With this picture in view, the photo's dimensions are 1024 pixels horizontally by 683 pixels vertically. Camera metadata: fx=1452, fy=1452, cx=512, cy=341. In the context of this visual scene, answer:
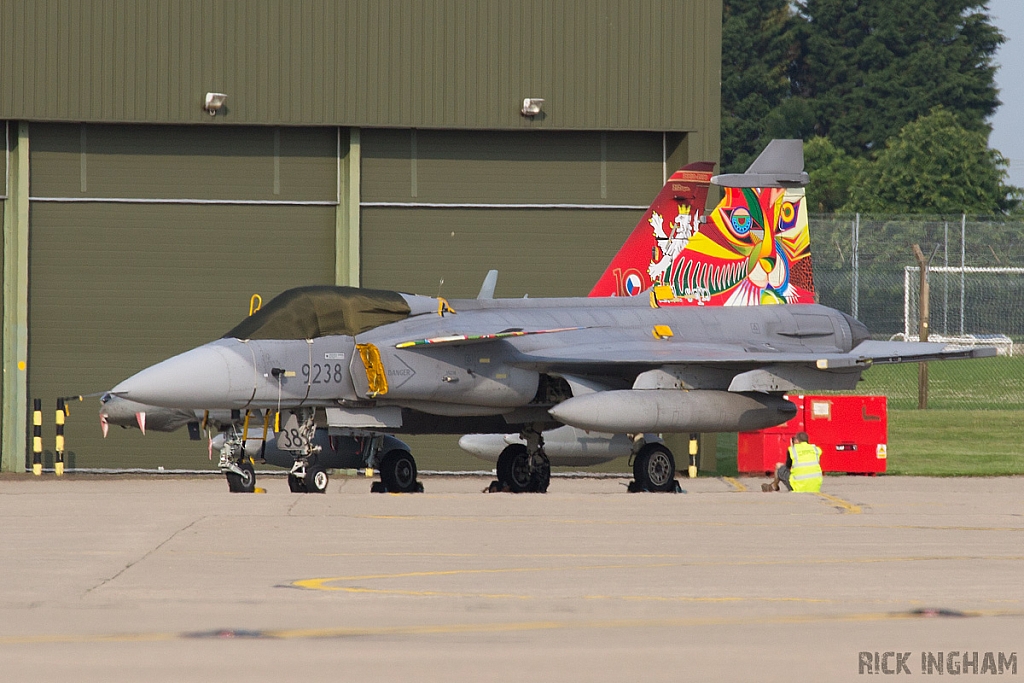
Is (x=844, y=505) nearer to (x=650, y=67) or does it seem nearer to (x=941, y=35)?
(x=650, y=67)

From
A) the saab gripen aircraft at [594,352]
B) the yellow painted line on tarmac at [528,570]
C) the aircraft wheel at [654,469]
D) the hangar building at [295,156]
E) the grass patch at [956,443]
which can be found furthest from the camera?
the grass patch at [956,443]

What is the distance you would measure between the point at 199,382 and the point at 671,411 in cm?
520

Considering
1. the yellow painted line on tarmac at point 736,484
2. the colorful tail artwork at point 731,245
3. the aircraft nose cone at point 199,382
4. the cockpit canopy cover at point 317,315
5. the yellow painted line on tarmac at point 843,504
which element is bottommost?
the yellow painted line on tarmac at point 736,484

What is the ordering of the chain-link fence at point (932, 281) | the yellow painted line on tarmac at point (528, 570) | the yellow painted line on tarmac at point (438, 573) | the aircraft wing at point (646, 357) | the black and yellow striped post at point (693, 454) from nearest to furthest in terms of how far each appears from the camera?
the yellow painted line on tarmac at point (528, 570) < the yellow painted line on tarmac at point (438, 573) < the aircraft wing at point (646, 357) < the black and yellow striped post at point (693, 454) < the chain-link fence at point (932, 281)


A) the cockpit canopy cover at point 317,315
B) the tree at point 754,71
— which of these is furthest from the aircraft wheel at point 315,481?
the tree at point 754,71

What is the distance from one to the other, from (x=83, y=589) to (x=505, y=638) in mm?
2825

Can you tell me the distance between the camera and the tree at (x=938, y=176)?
2832 inches

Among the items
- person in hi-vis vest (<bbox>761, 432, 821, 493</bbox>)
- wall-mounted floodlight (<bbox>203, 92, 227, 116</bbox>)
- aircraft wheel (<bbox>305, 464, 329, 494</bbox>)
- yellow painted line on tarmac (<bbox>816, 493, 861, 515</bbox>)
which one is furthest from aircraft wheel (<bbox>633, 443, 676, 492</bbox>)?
wall-mounted floodlight (<bbox>203, 92, 227, 116</bbox>)

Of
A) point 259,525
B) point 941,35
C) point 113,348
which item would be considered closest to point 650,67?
point 113,348

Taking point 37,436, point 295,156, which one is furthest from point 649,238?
point 37,436

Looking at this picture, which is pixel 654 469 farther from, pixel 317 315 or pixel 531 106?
pixel 531 106

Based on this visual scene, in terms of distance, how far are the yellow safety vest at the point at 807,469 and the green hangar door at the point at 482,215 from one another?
6.70 m

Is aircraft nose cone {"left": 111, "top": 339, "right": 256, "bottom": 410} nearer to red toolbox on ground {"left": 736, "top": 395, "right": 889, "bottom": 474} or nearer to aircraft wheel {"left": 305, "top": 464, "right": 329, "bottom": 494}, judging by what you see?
aircraft wheel {"left": 305, "top": 464, "right": 329, "bottom": 494}

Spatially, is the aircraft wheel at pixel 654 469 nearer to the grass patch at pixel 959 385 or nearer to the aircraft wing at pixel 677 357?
the aircraft wing at pixel 677 357
